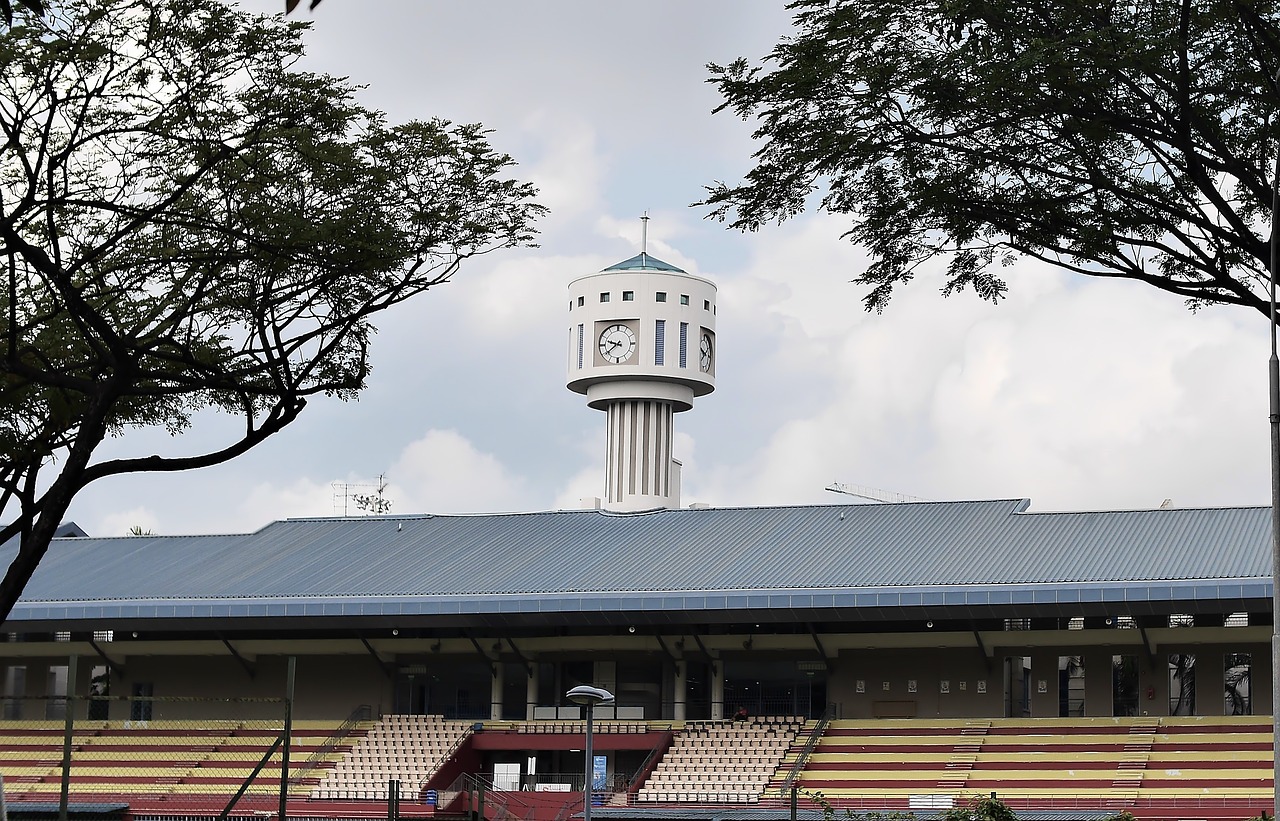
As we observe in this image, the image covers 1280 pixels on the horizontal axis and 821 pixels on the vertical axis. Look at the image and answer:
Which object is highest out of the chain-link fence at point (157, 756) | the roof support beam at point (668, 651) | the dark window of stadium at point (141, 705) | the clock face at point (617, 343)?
the clock face at point (617, 343)

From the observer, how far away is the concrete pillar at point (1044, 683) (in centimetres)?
4238

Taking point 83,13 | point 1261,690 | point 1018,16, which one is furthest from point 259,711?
point 1018,16

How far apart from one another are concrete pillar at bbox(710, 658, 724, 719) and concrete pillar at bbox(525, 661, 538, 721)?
16.0 feet

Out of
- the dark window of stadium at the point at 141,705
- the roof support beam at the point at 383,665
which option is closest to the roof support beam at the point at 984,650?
the roof support beam at the point at 383,665

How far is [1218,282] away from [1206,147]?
1.36 metres

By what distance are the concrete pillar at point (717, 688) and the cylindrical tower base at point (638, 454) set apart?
49.8 feet

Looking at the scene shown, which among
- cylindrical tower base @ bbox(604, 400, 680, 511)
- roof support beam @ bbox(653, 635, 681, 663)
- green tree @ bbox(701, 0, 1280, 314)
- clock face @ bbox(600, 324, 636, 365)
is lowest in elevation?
roof support beam @ bbox(653, 635, 681, 663)

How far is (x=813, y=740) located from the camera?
42625 mm

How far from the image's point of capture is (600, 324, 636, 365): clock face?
197 feet

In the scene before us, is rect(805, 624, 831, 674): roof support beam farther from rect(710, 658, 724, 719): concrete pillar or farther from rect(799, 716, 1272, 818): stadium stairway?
rect(710, 658, 724, 719): concrete pillar

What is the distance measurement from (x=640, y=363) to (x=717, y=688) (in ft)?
55.5

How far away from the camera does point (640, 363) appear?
59.7 m

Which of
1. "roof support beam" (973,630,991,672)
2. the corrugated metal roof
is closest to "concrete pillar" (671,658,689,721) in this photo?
the corrugated metal roof

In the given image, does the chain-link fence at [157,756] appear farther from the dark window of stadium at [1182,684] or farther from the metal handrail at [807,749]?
the dark window of stadium at [1182,684]
